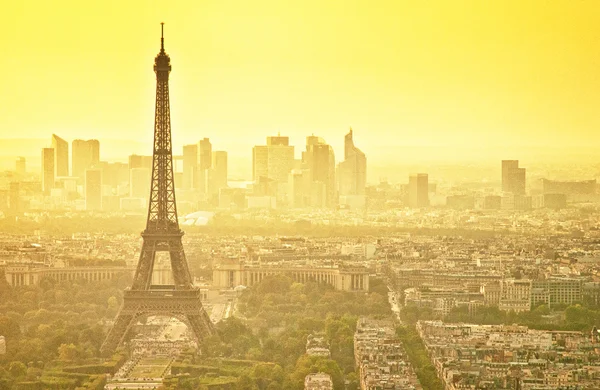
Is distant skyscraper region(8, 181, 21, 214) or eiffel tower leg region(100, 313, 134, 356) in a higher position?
distant skyscraper region(8, 181, 21, 214)

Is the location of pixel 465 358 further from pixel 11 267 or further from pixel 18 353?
pixel 11 267

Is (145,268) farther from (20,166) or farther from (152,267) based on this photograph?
(20,166)

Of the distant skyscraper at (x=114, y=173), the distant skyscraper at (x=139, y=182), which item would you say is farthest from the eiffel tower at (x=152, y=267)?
the distant skyscraper at (x=114, y=173)

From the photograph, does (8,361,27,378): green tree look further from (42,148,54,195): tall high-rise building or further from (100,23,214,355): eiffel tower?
(42,148,54,195): tall high-rise building

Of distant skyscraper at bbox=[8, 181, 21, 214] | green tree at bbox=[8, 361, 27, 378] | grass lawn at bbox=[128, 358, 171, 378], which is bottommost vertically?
grass lawn at bbox=[128, 358, 171, 378]

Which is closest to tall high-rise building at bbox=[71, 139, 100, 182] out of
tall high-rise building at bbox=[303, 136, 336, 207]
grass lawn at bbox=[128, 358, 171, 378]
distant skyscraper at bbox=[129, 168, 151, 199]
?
distant skyscraper at bbox=[129, 168, 151, 199]

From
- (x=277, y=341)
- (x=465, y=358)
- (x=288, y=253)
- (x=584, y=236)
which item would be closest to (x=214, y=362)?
(x=277, y=341)
